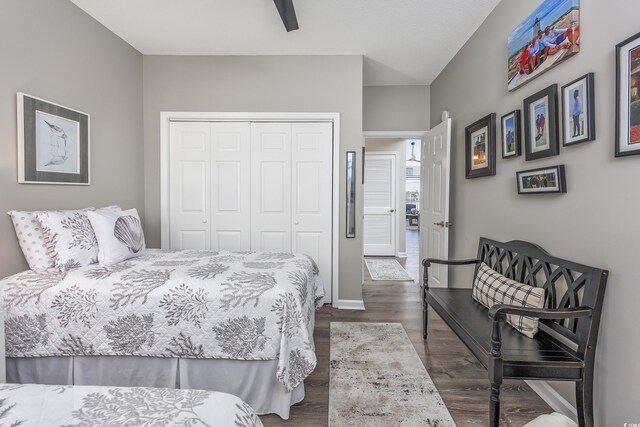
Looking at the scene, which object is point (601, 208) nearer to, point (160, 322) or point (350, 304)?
point (160, 322)

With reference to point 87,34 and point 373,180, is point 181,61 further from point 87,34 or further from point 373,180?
point 373,180

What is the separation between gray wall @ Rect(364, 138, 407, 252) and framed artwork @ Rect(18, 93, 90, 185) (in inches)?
203

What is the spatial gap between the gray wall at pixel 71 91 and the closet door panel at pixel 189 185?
0.36 metres


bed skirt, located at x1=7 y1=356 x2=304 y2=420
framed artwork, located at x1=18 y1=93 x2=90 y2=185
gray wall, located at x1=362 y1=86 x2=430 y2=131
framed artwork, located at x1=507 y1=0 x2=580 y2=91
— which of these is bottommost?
bed skirt, located at x1=7 y1=356 x2=304 y2=420

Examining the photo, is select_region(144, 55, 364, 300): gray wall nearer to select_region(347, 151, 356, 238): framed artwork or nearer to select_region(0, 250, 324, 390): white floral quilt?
select_region(347, 151, 356, 238): framed artwork

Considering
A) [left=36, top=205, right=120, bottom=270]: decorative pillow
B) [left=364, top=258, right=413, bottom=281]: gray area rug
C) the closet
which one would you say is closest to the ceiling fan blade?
the closet

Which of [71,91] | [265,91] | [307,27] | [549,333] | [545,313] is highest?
[307,27]

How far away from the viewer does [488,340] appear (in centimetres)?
175

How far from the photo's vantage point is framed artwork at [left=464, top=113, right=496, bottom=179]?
2637 mm

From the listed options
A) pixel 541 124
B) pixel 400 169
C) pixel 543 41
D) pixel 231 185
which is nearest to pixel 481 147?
pixel 541 124

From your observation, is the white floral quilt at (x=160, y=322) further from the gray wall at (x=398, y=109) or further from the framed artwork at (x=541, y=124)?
the gray wall at (x=398, y=109)

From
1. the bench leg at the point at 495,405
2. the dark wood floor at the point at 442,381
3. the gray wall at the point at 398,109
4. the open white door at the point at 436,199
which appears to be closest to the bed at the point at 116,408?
the dark wood floor at the point at 442,381

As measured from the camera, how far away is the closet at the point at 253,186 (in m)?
3.59

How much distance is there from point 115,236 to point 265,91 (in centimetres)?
217
